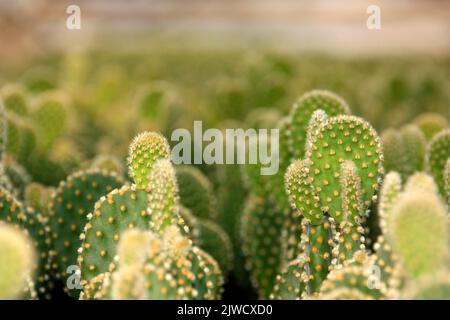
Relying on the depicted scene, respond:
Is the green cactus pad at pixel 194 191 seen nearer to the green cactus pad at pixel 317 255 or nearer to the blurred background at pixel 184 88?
the blurred background at pixel 184 88

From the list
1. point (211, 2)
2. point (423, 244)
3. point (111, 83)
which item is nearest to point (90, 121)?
point (111, 83)

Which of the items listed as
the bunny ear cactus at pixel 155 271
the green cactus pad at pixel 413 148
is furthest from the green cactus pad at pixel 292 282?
the green cactus pad at pixel 413 148

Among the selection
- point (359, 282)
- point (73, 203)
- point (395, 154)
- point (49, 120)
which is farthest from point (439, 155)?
point (49, 120)

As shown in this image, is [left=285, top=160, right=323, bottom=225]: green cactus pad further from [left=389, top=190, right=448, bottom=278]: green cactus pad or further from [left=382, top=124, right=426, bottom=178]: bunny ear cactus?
[left=382, top=124, right=426, bottom=178]: bunny ear cactus

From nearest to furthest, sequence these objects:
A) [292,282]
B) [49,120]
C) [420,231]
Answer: [420,231]
[292,282]
[49,120]

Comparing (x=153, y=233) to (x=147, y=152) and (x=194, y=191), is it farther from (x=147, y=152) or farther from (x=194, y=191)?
(x=194, y=191)

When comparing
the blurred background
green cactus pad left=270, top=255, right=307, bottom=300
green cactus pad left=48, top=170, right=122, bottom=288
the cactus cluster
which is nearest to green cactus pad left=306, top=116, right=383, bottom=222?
the cactus cluster
